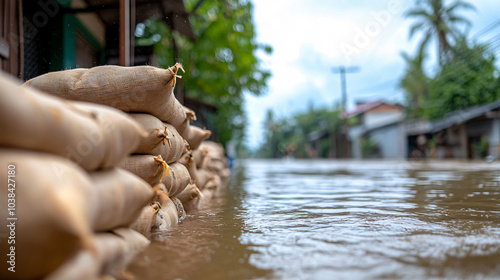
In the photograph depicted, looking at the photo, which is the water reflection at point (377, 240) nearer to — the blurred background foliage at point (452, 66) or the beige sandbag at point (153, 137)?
the beige sandbag at point (153, 137)

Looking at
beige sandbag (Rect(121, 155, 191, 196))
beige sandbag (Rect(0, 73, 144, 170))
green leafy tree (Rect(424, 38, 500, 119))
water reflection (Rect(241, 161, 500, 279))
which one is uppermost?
green leafy tree (Rect(424, 38, 500, 119))

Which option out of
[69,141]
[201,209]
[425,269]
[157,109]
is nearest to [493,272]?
[425,269]

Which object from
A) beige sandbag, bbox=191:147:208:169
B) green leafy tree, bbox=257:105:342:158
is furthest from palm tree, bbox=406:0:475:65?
beige sandbag, bbox=191:147:208:169

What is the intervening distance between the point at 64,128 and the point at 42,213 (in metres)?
0.29

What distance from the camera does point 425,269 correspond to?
1376mm

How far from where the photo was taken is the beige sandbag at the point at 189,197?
309cm

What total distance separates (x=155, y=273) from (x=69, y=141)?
22.3 inches

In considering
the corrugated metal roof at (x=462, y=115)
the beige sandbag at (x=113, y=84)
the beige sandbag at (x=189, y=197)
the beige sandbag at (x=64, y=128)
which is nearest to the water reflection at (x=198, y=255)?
the beige sandbag at (x=64, y=128)

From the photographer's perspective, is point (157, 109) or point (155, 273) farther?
point (157, 109)

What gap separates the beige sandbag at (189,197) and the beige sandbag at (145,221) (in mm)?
994

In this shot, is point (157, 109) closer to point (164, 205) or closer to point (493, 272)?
point (164, 205)

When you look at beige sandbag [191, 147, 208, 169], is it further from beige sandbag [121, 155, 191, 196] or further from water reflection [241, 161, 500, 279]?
beige sandbag [121, 155, 191, 196]

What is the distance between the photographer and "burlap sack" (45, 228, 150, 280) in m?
0.98

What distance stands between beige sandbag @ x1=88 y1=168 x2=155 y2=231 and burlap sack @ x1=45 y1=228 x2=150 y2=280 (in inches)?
2.0
